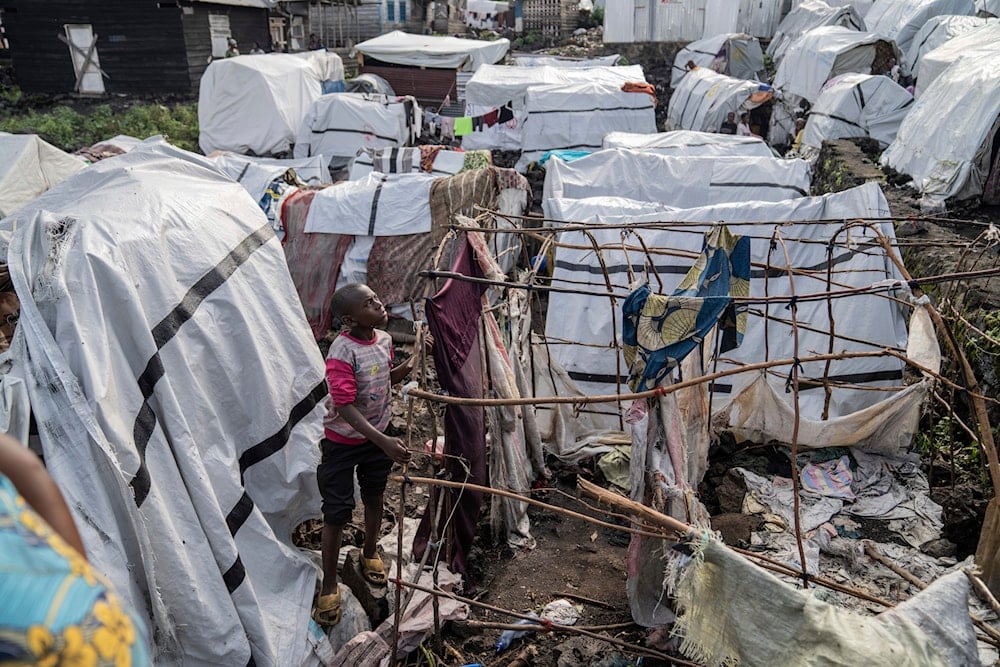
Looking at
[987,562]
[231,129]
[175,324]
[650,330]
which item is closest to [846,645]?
[650,330]

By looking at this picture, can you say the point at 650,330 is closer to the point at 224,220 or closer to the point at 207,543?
the point at 207,543

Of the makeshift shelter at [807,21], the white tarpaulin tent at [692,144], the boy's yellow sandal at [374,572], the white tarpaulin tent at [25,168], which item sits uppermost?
the makeshift shelter at [807,21]

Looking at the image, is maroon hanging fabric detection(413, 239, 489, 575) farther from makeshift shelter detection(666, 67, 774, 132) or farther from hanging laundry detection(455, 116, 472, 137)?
makeshift shelter detection(666, 67, 774, 132)

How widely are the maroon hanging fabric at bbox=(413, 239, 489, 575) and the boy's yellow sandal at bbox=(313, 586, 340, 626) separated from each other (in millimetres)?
695

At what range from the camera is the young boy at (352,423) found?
3.29m

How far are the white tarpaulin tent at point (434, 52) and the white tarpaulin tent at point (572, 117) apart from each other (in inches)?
230

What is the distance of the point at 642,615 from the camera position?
11.6 ft

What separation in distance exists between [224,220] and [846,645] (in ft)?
11.5

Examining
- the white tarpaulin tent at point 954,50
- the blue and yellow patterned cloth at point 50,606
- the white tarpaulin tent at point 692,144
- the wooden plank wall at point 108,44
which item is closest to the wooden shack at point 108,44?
the wooden plank wall at point 108,44

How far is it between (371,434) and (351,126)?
506 inches

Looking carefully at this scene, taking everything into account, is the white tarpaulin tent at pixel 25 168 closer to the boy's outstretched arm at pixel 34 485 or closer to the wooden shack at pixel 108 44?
the boy's outstretched arm at pixel 34 485

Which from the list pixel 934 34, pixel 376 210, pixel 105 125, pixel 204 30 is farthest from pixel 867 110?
pixel 204 30

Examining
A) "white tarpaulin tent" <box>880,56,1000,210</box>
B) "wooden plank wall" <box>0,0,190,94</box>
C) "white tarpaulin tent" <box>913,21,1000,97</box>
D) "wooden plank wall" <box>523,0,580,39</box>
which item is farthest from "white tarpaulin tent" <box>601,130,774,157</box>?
"wooden plank wall" <box>523,0,580,39</box>

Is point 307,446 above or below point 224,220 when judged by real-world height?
below
